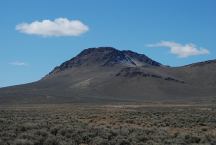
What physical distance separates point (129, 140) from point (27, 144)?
192 inches

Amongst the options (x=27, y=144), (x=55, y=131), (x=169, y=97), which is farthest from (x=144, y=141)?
(x=169, y=97)

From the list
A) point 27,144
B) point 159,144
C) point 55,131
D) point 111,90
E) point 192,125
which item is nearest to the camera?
point 27,144

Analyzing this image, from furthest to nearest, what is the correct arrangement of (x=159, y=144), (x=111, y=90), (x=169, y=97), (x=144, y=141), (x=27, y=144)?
1. (x=111, y=90)
2. (x=169, y=97)
3. (x=144, y=141)
4. (x=159, y=144)
5. (x=27, y=144)

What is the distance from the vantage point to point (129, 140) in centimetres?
2297

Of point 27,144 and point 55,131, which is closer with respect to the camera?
point 27,144

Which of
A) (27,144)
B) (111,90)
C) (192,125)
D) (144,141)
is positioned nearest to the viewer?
(27,144)

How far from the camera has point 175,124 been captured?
39.5 metres

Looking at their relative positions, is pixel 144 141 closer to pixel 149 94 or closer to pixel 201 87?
pixel 149 94

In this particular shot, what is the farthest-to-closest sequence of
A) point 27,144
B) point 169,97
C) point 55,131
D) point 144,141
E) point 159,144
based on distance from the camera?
point 169,97
point 55,131
point 144,141
point 159,144
point 27,144

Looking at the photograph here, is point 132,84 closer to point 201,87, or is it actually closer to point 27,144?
point 201,87

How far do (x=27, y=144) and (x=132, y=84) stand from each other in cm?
17790

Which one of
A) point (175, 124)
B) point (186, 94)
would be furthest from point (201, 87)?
point (175, 124)

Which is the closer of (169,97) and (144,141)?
(144,141)

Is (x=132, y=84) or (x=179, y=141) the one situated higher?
(x=132, y=84)
